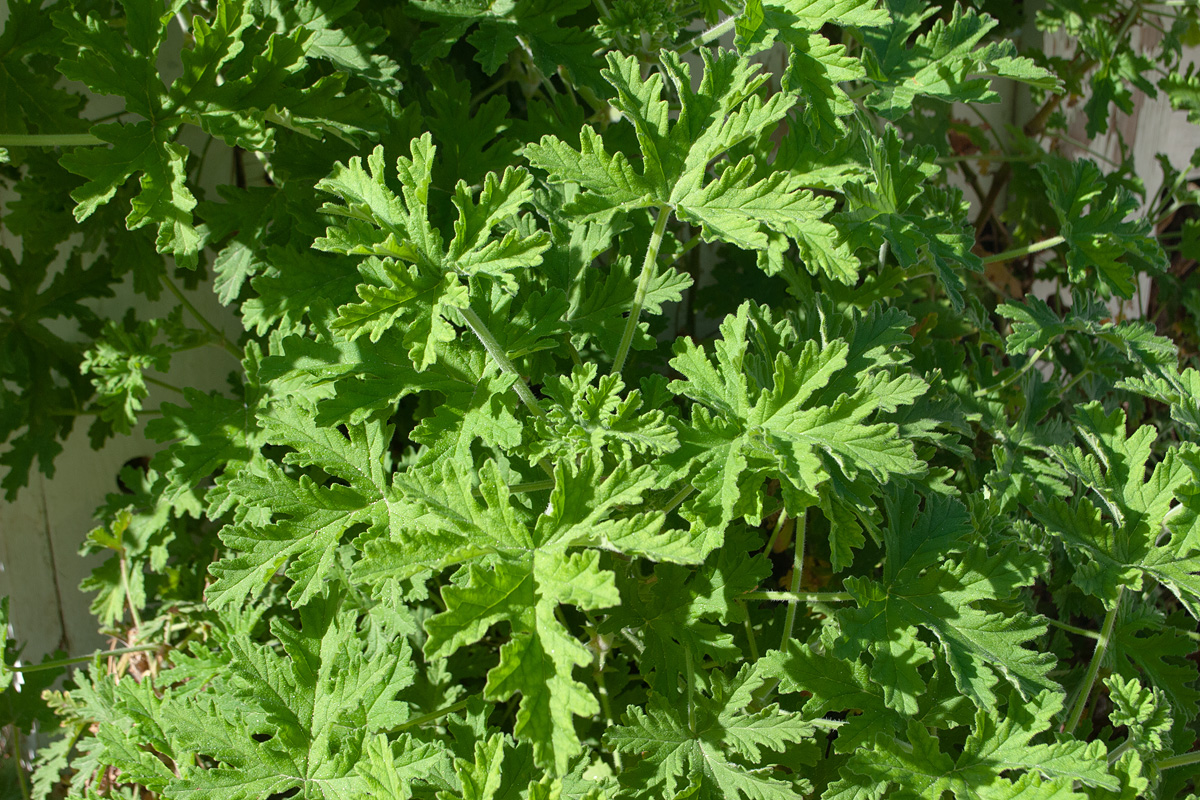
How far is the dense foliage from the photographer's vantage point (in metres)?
1.15

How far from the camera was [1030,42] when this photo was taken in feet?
9.05

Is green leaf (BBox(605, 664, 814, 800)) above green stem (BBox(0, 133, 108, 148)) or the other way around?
the other way around

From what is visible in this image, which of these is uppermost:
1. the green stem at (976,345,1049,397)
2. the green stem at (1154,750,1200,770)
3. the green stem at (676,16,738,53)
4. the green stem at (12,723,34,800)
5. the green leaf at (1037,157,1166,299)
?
the green stem at (676,16,738,53)

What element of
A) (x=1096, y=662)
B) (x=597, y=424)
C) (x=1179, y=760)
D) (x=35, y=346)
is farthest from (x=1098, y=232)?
(x=35, y=346)

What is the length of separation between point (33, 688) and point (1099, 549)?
2214 mm

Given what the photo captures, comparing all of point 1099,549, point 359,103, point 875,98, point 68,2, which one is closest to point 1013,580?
point 1099,549

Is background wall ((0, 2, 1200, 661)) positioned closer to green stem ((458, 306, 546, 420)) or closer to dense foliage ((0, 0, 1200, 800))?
dense foliage ((0, 0, 1200, 800))

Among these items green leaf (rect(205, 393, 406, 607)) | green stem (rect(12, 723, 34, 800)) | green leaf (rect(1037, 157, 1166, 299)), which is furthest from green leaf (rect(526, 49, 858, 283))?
green stem (rect(12, 723, 34, 800))

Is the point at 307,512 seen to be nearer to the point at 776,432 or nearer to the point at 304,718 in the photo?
the point at 304,718

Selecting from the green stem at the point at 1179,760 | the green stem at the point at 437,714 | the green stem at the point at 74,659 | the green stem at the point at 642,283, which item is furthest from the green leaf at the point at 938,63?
the green stem at the point at 74,659

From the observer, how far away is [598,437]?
45.9 inches

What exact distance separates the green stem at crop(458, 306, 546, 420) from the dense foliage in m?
0.01

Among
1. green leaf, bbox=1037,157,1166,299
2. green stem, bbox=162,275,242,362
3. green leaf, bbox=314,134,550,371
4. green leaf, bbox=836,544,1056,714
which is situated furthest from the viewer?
green stem, bbox=162,275,242,362

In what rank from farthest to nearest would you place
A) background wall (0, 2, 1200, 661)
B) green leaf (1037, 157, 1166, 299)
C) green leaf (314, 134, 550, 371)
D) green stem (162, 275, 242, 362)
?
1. background wall (0, 2, 1200, 661)
2. green stem (162, 275, 242, 362)
3. green leaf (1037, 157, 1166, 299)
4. green leaf (314, 134, 550, 371)
